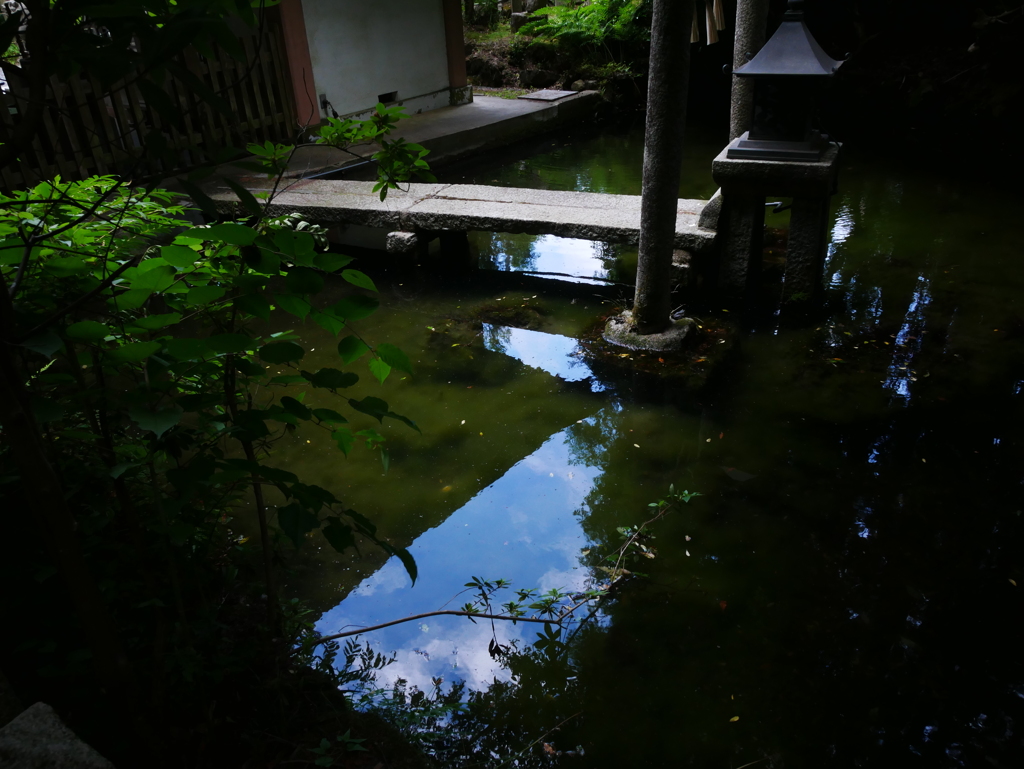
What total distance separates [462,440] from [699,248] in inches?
99.0

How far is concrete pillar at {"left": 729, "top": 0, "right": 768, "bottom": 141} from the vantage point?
225 inches

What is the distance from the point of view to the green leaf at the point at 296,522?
1.42 meters

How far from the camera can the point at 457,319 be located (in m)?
5.76

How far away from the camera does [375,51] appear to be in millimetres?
10266

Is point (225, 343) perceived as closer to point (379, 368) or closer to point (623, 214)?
point (379, 368)

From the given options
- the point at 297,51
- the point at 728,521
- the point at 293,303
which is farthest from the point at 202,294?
the point at 297,51

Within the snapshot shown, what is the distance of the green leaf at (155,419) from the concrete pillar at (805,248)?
4.90 m

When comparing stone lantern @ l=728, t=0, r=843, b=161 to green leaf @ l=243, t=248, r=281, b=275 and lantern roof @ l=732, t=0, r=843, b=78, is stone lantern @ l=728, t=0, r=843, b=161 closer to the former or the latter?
lantern roof @ l=732, t=0, r=843, b=78

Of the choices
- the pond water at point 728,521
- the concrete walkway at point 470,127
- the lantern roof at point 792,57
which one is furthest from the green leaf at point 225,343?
the concrete walkway at point 470,127

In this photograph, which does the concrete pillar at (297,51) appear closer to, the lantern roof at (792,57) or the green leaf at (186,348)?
the lantern roof at (792,57)

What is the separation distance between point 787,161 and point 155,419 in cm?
485

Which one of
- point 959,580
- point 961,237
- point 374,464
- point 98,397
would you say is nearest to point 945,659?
point 959,580

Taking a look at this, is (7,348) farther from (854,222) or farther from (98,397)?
(854,222)

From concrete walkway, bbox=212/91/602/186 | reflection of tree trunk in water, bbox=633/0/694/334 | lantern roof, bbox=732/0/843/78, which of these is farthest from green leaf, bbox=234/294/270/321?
concrete walkway, bbox=212/91/602/186
